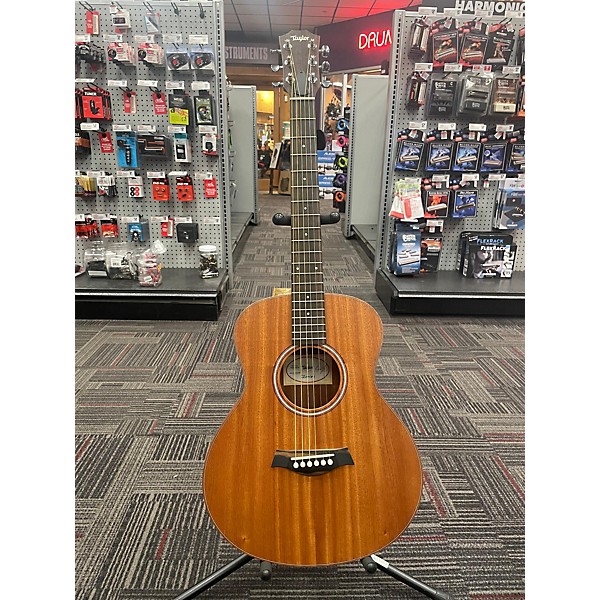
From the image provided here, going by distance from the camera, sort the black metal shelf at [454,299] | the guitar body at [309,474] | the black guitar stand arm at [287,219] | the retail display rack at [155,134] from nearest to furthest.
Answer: the guitar body at [309,474] < the black guitar stand arm at [287,219] < the retail display rack at [155,134] < the black metal shelf at [454,299]

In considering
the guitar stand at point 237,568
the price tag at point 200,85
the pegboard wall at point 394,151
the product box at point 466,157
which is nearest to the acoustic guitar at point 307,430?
the guitar stand at point 237,568

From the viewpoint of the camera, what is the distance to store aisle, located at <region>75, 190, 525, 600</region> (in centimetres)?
127

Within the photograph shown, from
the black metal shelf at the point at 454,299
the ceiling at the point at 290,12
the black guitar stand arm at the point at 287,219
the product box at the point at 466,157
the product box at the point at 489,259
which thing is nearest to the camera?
the black guitar stand arm at the point at 287,219

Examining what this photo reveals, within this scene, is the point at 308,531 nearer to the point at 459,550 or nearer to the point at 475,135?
the point at 459,550

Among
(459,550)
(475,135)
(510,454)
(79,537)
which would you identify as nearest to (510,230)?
(475,135)

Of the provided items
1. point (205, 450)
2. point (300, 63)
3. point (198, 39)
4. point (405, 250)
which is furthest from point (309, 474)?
point (198, 39)

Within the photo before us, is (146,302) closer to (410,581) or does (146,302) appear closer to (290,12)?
(410,581)

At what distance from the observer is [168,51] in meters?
2.84

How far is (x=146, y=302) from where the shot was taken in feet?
9.36

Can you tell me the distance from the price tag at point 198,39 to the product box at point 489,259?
7.69ft

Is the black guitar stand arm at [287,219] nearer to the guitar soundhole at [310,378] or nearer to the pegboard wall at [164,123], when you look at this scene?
the guitar soundhole at [310,378]

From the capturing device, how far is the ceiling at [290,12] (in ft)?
24.8

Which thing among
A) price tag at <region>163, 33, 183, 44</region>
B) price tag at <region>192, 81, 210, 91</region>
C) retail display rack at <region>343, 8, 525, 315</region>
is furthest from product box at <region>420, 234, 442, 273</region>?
price tag at <region>163, 33, 183, 44</region>

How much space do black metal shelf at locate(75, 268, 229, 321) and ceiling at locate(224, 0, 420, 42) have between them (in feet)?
22.9
